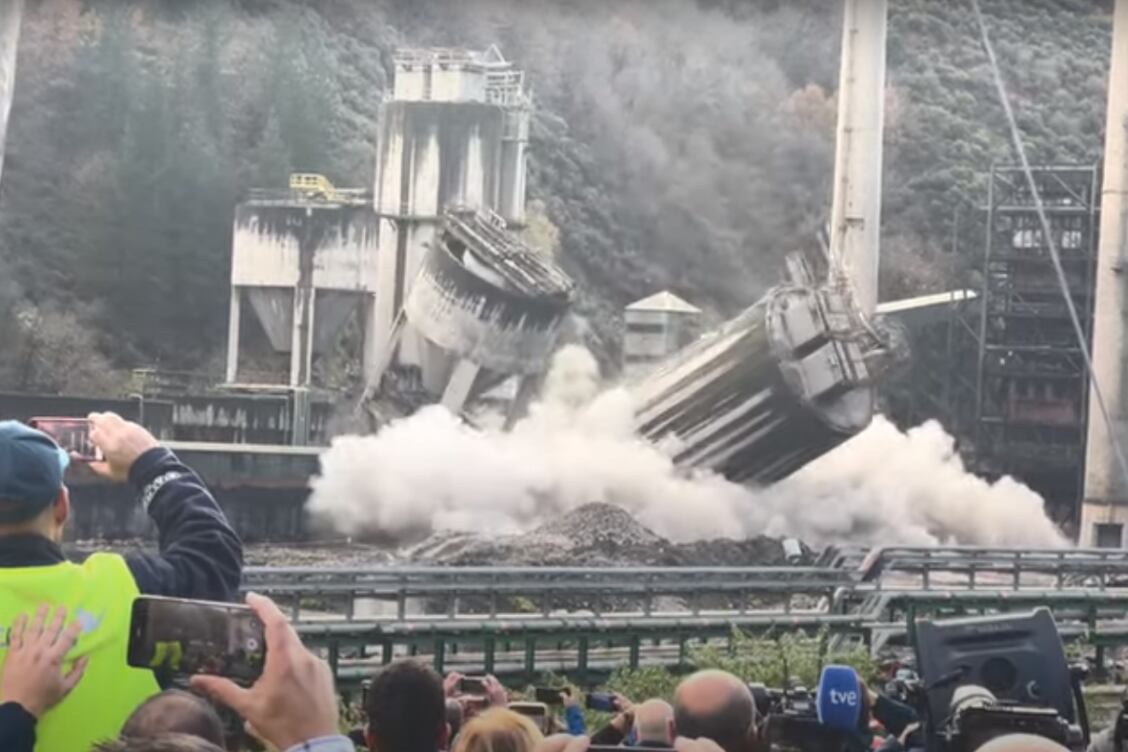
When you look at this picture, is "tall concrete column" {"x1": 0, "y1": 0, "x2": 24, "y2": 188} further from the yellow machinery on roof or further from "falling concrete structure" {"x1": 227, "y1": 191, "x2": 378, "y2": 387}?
the yellow machinery on roof

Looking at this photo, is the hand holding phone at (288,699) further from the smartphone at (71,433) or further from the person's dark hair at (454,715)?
the smartphone at (71,433)

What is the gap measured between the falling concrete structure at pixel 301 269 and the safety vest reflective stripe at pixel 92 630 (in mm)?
11360

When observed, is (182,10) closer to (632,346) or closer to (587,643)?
(632,346)

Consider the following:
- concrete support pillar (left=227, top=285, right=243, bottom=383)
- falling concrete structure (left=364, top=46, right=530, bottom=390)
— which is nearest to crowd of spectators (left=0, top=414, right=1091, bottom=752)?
concrete support pillar (left=227, top=285, right=243, bottom=383)

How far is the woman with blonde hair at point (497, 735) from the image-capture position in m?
3.82

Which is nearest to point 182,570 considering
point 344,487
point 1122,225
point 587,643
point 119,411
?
point 587,643

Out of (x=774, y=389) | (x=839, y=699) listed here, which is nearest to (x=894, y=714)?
(x=839, y=699)

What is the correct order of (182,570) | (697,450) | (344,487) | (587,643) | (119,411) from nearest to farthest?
1. (182,570)
2. (587,643)
3. (119,411)
4. (344,487)
5. (697,450)

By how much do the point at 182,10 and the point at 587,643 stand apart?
16.8 ft

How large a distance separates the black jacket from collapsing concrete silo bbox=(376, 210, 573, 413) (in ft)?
37.9

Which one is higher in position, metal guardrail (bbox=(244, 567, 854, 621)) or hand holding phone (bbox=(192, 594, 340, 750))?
hand holding phone (bbox=(192, 594, 340, 750))

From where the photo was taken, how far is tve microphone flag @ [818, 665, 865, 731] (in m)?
4.45

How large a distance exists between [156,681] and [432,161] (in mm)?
11968

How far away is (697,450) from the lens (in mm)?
16828
